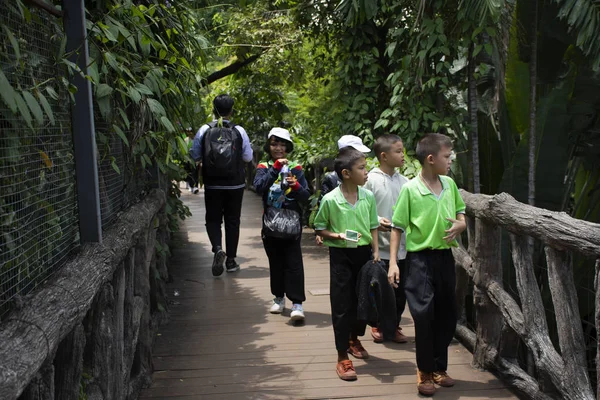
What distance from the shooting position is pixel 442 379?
186 inches

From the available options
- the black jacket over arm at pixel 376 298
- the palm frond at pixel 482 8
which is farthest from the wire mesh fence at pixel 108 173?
the palm frond at pixel 482 8

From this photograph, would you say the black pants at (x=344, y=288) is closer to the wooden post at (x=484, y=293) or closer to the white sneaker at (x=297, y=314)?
the wooden post at (x=484, y=293)

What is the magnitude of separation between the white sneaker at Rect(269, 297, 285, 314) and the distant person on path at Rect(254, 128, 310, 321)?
292 millimetres

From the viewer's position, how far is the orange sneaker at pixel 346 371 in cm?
485

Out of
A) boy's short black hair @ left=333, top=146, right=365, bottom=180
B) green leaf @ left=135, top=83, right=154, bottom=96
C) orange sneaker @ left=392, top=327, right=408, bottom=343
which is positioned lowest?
orange sneaker @ left=392, top=327, right=408, bottom=343

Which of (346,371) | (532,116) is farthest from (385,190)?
(532,116)

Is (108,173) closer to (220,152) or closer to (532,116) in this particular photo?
(220,152)

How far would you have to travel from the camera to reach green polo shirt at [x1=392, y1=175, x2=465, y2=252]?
14.9 ft

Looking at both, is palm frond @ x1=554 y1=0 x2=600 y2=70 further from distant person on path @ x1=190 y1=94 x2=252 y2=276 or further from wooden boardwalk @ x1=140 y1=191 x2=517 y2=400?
distant person on path @ x1=190 y1=94 x2=252 y2=276

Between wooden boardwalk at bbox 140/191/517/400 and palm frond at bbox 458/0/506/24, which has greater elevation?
palm frond at bbox 458/0/506/24

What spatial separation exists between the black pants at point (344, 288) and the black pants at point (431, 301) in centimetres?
45

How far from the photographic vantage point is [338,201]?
502 cm

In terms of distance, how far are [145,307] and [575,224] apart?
2769 millimetres

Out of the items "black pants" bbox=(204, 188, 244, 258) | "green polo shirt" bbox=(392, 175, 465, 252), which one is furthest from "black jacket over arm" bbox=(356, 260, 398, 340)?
"black pants" bbox=(204, 188, 244, 258)
